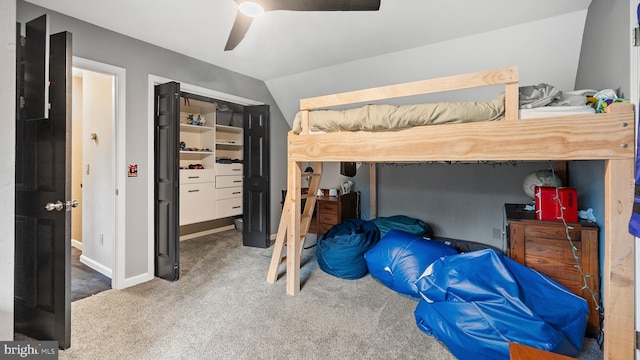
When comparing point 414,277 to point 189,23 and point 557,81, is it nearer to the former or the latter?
point 557,81

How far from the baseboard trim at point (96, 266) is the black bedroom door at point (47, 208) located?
2.98 ft

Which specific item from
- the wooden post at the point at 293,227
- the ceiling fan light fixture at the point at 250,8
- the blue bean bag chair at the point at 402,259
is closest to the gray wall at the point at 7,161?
the ceiling fan light fixture at the point at 250,8

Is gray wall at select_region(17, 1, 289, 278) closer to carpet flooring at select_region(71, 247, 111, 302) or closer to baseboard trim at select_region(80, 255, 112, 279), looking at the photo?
carpet flooring at select_region(71, 247, 111, 302)

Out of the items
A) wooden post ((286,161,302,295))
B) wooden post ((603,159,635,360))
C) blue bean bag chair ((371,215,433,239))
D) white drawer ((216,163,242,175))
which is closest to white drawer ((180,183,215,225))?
white drawer ((216,163,242,175))

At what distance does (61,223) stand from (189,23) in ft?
5.91

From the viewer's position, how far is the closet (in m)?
4.05

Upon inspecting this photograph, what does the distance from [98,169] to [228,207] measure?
6.55 ft

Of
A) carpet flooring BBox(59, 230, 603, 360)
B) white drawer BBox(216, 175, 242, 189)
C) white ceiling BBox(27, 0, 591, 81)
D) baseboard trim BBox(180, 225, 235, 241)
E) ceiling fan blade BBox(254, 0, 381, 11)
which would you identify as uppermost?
white ceiling BBox(27, 0, 591, 81)

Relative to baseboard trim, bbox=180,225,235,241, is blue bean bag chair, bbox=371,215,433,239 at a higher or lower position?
higher

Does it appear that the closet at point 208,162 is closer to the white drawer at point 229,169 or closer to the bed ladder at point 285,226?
the white drawer at point 229,169

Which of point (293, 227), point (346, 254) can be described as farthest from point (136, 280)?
point (346, 254)

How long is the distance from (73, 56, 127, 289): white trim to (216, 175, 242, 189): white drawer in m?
1.92

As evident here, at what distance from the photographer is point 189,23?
93.6 inches

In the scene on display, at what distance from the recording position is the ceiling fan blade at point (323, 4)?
5.16 feet
